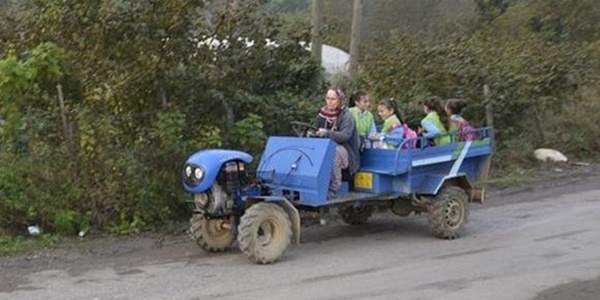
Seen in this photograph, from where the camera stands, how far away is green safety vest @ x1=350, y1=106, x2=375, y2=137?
36.3 ft

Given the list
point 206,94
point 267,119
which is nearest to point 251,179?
point 206,94

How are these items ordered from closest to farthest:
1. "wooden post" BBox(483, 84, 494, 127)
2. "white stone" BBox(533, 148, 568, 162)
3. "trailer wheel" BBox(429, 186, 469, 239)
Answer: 1. "trailer wheel" BBox(429, 186, 469, 239)
2. "wooden post" BBox(483, 84, 494, 127)
3. "white stone" BBox(533, 148, 568, 162)

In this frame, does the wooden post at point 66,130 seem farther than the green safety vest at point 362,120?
Yes

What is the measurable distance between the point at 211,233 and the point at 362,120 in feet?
7.75

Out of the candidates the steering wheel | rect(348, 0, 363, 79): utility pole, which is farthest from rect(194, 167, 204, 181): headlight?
rect(348, 0, 363, 79): utility pole

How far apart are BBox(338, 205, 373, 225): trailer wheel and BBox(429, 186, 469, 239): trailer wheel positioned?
3.47ft

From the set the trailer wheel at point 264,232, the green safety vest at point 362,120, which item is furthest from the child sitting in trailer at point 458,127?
the trailer wheel at point 264,232

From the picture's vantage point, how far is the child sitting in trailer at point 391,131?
10.8 meters

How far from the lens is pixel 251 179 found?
1004 cm

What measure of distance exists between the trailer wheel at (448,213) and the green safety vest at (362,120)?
113 centimetres

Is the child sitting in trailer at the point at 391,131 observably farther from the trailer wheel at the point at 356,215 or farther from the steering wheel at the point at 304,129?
the trailer wheel at the point at 356,215

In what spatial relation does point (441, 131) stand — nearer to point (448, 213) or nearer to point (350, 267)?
point (448, 213)

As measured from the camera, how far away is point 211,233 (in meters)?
10.0

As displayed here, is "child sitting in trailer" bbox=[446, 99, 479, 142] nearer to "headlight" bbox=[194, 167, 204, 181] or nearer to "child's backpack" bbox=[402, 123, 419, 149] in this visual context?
"child's backpack" bbox=[402, 123, 419, 149]
